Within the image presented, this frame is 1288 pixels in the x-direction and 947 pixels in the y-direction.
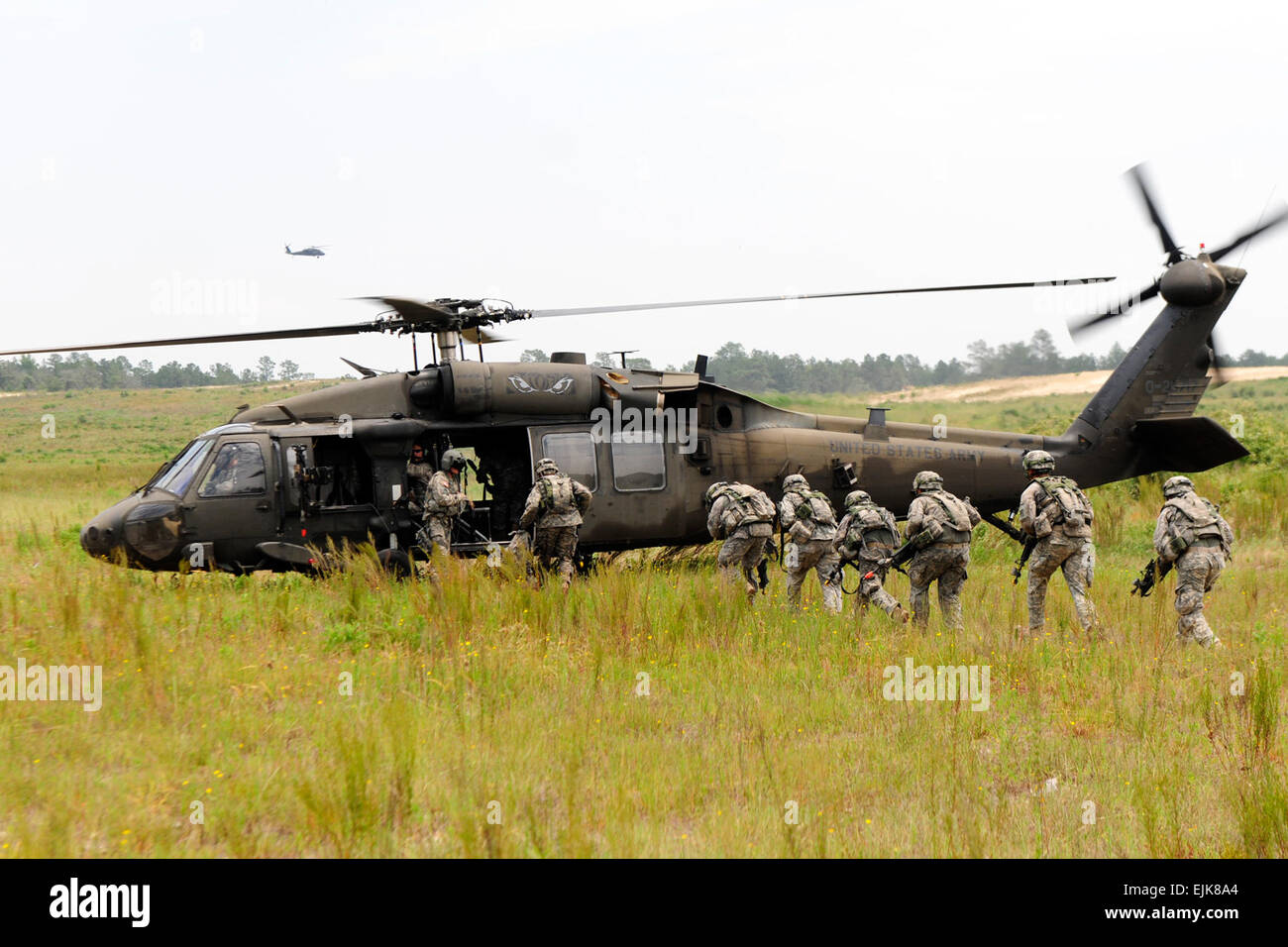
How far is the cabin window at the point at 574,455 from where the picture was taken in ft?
36.6

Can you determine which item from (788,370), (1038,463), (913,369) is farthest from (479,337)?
(788,370)

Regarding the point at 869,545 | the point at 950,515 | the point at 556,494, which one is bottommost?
the point at 869,545

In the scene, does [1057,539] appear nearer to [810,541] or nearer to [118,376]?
[810,541]

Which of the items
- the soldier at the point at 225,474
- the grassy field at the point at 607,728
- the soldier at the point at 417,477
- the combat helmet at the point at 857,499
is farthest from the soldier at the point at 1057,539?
the soldier at the point at 225,474

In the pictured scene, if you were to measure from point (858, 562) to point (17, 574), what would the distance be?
8850 millimetres

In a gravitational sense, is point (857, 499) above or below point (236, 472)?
below

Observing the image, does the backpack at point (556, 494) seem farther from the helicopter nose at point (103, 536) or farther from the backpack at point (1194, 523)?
the backpack at point (1194, 523)

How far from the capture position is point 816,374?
1420 inches

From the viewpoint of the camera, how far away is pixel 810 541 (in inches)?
392

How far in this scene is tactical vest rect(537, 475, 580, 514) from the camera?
32.8 feet
